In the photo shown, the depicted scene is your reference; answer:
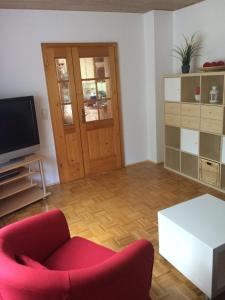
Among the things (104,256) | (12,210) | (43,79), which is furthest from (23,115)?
(104,256)

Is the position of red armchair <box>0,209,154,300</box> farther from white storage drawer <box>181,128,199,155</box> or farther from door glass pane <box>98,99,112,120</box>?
door glass pane <box>98,99,112,120</box>

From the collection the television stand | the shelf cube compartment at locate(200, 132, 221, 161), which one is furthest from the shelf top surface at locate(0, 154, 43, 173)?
the shelf cube compartment at locate(200, 132, 221, 161)

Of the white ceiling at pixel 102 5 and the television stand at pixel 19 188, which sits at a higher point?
the white ceiling at pixel 102 5

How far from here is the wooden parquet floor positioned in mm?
1884

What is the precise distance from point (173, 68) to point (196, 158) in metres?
1.52

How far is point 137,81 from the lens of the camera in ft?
13.3

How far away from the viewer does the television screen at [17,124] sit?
2.92 m

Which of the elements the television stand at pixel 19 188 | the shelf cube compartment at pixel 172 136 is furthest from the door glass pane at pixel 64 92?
the shelf cube compartment at pixel 172 136

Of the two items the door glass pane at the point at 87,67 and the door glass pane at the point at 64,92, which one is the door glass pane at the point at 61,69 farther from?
the door glass pane at the point at 87,67

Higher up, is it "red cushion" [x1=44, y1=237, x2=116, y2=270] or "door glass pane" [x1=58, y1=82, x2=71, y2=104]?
"door glass pane" [x1=58, y1=82, x2=71, y2=104]

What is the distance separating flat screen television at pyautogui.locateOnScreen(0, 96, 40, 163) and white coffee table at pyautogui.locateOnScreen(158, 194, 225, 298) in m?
1.93

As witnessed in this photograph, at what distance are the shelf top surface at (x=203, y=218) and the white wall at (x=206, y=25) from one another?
2.15 m

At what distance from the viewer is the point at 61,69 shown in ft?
11.4

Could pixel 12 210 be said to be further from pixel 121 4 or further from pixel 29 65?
pixel 121 4
